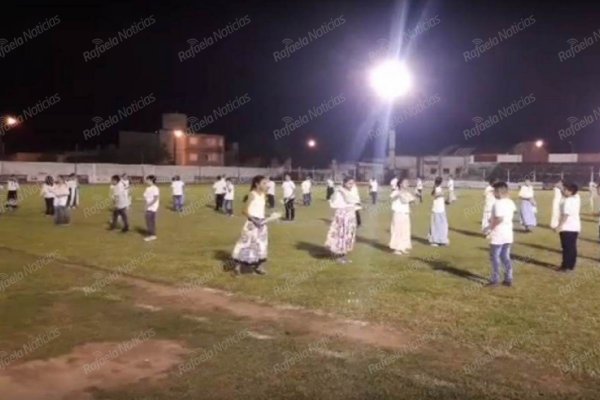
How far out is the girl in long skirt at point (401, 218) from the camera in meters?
Result: 15.4

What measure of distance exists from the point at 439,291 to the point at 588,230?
1398 centimetres

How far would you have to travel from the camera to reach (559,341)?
7691mm

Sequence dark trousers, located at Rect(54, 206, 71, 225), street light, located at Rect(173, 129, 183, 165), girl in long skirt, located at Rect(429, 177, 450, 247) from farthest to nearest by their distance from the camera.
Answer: street light, located at Rect(173, 129, 183, 165), dark trousers, located at Rect(54, 206, 71, 225), girl in long skirt, located at Rect(429, 177, 450, 247)

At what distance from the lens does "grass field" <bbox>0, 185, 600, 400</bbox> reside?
20.4 ft

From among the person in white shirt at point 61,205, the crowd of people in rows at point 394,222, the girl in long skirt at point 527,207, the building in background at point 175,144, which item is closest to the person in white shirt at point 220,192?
the person in white shirt at point 61,205

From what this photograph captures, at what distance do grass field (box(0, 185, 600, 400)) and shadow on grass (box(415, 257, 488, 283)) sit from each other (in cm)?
4

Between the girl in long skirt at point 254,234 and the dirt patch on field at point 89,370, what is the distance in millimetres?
4465

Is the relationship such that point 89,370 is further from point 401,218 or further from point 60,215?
point 60,215

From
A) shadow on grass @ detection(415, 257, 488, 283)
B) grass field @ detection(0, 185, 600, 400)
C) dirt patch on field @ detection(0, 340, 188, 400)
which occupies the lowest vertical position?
dirt patch on field @ detection(0, 340, 188, 400)

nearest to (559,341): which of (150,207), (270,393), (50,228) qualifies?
(270,393)

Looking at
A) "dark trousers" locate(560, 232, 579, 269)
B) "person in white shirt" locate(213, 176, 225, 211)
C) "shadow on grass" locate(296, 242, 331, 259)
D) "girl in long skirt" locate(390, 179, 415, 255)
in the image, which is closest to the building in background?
"person in white shirt" locate(213, 176, 225, 211)

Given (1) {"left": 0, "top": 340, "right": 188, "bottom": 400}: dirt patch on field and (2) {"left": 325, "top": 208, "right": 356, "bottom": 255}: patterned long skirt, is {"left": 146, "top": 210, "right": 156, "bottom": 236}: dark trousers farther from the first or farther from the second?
(1) {"left": 0, "top": 340, "right": 188, "bottom": 400}: dirt patch on field

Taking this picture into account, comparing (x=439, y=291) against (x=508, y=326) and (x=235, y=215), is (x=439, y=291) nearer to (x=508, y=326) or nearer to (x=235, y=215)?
(x=508, y=326)

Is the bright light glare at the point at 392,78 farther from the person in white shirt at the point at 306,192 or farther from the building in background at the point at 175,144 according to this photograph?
the building in background at the point at 175,144
